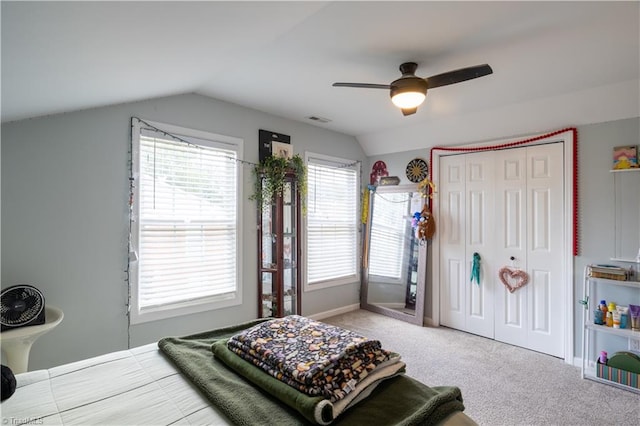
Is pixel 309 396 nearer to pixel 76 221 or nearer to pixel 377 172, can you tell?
pixel 76 221

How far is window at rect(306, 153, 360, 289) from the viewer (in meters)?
4.30

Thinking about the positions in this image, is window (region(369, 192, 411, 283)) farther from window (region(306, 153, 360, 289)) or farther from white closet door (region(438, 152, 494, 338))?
white closet door (region(438, 152, 494, 338))

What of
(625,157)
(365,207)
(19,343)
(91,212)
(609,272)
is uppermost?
(625,157)

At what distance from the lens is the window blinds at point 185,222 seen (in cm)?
290

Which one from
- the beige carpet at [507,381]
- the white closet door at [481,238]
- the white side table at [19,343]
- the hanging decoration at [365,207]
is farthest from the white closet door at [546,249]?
the white side table at [19,343]

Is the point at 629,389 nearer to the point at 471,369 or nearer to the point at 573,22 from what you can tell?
the point at 471,369

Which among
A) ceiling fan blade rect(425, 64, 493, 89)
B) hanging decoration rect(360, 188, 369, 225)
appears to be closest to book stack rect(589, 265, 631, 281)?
ceiling fan blade rect(425, 64, 493, 89)

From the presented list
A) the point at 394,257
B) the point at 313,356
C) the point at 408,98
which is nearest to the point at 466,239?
the point at 394,257

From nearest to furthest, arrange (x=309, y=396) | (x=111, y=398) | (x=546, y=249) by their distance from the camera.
A: 1. (x=309, y=396)
2. (x=111, y=398)
3. (x=546, y=249)

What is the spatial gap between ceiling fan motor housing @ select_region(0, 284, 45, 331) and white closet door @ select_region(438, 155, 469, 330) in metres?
4.01

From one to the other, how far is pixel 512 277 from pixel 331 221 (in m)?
2.29

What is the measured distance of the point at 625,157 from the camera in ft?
9.32

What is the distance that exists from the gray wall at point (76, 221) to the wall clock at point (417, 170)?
9.34ft

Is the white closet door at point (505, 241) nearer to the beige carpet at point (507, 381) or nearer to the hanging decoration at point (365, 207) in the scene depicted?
the beige carpet at point (507, 381)
